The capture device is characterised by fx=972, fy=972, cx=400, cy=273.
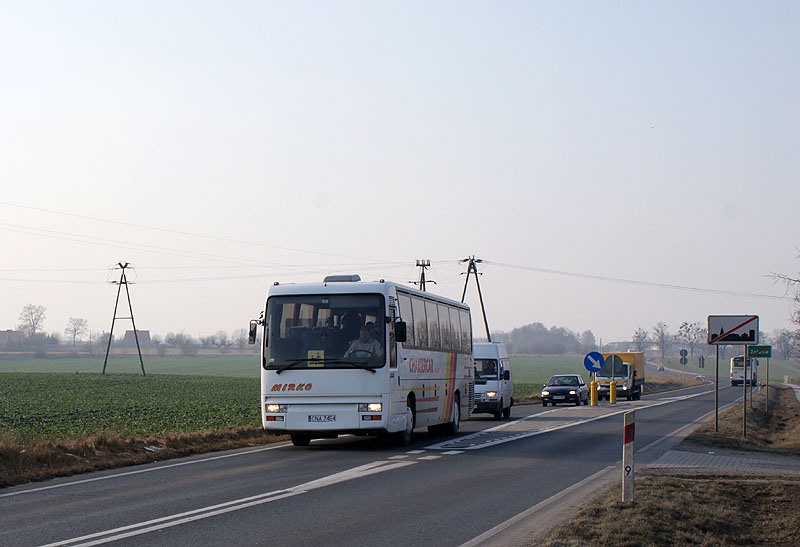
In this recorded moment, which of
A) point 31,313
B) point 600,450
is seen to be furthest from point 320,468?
point 31,313

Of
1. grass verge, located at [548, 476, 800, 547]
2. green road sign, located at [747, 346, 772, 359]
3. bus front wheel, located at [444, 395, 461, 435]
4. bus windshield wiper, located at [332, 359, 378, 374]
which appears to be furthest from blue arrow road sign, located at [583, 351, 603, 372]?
grass verge, located at [548, 476, 800, 547]

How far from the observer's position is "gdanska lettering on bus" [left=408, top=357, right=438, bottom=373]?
65.8 ft

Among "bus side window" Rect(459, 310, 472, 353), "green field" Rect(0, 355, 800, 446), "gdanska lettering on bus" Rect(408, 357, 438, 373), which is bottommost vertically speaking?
"green field" Rect(0, 355, 800, 446)

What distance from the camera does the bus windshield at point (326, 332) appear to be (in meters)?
18.1

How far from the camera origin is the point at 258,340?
19.3 meters

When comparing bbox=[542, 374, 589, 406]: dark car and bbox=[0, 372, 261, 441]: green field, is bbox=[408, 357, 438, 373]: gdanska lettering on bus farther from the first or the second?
bbox=[542, 374, 589, 406]: dark car

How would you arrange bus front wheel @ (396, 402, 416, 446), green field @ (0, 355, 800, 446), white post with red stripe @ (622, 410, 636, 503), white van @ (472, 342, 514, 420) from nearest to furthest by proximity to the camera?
white post with red stripe @ (622, 410, 636, 503) < bus front wheel @ (396, 402, 416, 446) < green field @ (0, 355, 800, 446) < white van @ (472, 342, 514, 420)

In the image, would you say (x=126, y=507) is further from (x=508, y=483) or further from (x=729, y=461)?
(x=729, y=461)

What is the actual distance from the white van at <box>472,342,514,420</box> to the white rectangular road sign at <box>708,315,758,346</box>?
8.69 metres

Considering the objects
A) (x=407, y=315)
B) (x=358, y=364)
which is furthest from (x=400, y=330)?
(x=407, y=315)

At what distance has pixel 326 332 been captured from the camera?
1833cm

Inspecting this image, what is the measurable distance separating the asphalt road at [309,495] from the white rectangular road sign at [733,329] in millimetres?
4245

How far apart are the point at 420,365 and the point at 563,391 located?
24.7 m

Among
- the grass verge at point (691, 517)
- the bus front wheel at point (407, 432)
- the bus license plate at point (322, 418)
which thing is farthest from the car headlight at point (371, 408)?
the grass verge at point (691, 517)
